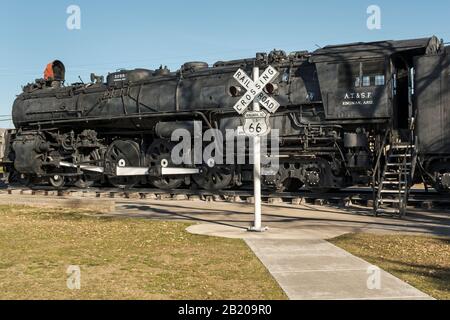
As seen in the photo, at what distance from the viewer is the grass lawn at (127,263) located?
230 inches

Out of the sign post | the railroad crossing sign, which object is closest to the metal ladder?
the sign post

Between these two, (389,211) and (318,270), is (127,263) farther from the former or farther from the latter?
(389,211)

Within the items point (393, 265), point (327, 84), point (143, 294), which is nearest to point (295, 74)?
point (327, 84)

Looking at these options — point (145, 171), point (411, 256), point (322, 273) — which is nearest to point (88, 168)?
point (145, 171)

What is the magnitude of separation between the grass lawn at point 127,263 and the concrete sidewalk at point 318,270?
23cm

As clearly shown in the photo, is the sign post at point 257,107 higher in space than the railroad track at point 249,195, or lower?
higher

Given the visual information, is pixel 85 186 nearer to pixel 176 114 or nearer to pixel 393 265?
pixel 176 114

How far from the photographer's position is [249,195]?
1627 cm

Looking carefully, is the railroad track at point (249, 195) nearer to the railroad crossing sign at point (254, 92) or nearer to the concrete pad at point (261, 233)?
the concrete pad at point (261, 233)

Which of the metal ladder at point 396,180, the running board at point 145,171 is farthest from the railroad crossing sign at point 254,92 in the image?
the running board at point 145,171

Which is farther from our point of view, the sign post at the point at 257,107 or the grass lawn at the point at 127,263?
the sign post at the point at 257,107

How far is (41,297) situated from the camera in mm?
5566

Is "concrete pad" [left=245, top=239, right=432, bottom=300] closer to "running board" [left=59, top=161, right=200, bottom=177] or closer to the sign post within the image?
the sign post

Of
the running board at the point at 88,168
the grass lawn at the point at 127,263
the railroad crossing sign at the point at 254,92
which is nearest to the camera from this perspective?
the grass lawn at the point at 127,263
